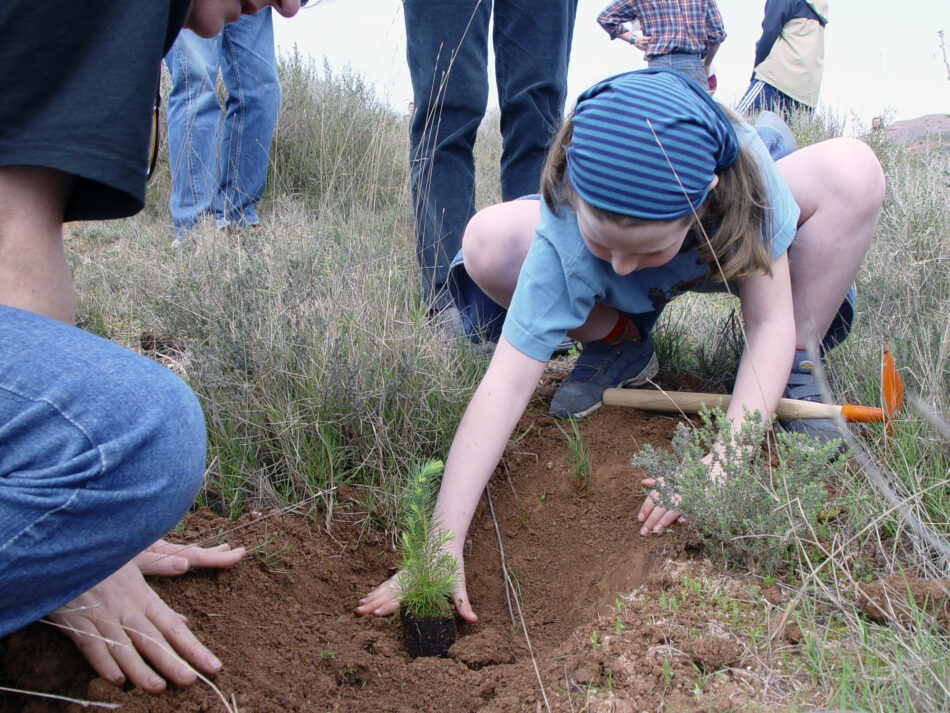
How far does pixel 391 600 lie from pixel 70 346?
1.00 meters

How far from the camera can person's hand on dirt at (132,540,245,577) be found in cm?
167

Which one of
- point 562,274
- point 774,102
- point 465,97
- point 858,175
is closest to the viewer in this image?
point 562,274

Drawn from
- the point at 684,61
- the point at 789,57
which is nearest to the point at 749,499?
the point at 684,61

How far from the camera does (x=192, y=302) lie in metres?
2.62

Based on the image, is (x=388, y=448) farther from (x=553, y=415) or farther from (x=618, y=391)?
(x=618, y=391)

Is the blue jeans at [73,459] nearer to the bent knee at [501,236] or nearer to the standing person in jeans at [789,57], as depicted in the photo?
the bent knee at [501,236]

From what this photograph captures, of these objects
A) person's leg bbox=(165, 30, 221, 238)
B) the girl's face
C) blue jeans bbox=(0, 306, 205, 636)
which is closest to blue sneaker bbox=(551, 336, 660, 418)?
the girl's face

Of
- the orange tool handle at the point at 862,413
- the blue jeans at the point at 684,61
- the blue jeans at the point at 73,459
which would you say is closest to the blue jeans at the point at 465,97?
the orange tool handle at the point at 862,413

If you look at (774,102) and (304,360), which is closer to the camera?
(304,360)

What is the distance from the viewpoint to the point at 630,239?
1819 mm

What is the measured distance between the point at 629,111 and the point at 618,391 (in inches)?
44.4

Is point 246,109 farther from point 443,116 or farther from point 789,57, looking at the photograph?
point 789,57

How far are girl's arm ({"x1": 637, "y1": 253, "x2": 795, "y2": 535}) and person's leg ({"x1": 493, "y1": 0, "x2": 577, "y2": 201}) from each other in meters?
1.33

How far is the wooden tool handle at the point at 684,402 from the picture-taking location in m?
2.32
